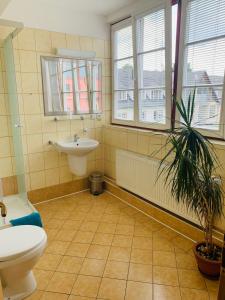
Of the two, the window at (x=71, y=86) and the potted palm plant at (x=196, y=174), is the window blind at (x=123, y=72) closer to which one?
the window at (x=71, y=86)

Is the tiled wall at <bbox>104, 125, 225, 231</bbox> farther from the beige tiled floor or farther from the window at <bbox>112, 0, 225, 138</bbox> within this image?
the beige tiled floor

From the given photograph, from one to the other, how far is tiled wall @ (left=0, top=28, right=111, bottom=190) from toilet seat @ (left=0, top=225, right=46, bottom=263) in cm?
132

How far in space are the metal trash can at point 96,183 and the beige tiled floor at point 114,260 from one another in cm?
48

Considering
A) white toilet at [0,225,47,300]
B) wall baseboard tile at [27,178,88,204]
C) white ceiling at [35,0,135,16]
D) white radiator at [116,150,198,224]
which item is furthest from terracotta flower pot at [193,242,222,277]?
white ceiling at [35,0,135,16]

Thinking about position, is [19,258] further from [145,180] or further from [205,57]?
[205,57]

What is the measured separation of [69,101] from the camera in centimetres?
308

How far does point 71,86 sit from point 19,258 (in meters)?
2.21

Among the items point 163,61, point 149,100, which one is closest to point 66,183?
point 149,100

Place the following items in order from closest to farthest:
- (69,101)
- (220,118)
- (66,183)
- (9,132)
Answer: (220,118) → (9,132) → (69,101) → (66,183)

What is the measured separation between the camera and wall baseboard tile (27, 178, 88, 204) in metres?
→ 3.06

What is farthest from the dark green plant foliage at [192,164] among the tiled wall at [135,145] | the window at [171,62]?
the window at [171,62]

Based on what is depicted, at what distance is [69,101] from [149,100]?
1.07m

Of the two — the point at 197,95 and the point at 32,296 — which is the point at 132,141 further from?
the point at 32,296

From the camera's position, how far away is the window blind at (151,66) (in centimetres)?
249
